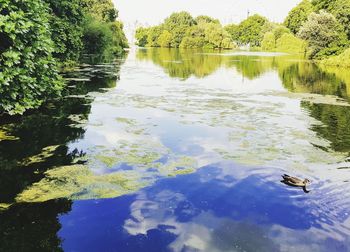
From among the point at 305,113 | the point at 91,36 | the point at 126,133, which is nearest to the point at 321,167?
the point at 126,133

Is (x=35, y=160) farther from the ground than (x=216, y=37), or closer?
closer

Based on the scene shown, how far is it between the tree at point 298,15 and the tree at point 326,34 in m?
48.2

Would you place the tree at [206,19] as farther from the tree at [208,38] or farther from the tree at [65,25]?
the tree at [65,25]

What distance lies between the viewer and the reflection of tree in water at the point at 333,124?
1505cm

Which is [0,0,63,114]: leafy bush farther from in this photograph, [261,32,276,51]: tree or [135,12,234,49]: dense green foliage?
[135,12,234,49]: dense green foliage

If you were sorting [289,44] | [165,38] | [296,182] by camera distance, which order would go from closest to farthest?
[296,182] → [289,44] → [165,38]

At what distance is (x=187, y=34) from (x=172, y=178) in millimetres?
138572

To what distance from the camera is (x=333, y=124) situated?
18.2 m

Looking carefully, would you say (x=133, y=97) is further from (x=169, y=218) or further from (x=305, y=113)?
(x=169, y=218)

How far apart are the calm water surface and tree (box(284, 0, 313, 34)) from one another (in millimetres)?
104754

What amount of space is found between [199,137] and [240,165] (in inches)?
134

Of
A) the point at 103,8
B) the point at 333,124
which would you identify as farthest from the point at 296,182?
the point at 103,8

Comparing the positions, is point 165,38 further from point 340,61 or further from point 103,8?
point 340,61

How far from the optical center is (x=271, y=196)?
10.0 metres
